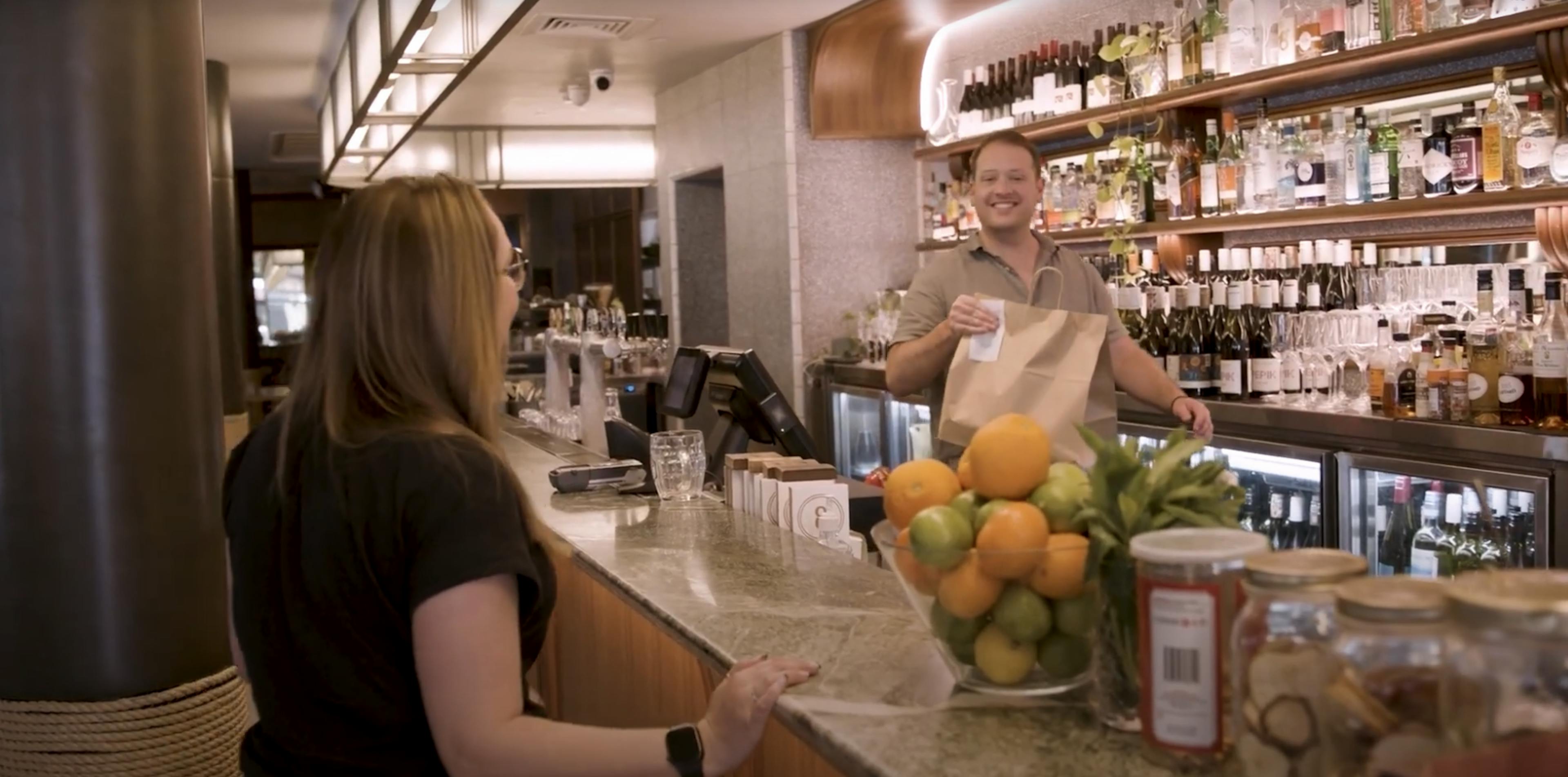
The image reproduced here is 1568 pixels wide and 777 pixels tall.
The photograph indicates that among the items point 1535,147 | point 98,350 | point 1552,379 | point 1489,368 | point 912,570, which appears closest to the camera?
point 912,570

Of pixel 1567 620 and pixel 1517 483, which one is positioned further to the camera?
pixel 1517 483

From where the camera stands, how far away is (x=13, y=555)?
113 inches

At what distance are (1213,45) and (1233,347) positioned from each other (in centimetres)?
96

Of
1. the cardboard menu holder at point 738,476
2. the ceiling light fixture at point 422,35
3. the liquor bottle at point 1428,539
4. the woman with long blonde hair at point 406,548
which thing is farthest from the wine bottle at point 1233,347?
the woman with long blonde hair at point 406,548

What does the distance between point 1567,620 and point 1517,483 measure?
2.54m

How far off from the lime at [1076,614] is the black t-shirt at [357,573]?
51 cm

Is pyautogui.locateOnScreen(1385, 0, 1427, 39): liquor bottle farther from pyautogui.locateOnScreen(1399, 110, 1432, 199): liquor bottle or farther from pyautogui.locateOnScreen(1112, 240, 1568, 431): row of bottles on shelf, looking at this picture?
pyautogui.locateOnScreen(1112, 240, 1568, 431): row of bottles on shelf

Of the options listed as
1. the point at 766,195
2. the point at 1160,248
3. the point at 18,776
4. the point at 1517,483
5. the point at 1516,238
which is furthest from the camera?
the point at 766,195

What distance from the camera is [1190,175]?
4754mm

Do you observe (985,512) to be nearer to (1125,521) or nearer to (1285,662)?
(1125,521)

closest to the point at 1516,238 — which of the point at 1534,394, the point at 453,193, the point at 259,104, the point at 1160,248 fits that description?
the point at 1534,394

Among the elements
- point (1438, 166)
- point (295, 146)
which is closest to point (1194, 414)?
point (1438, 166)

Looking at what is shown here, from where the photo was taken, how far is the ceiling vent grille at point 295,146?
10875 millimetres

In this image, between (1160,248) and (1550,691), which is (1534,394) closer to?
(1160,248)
